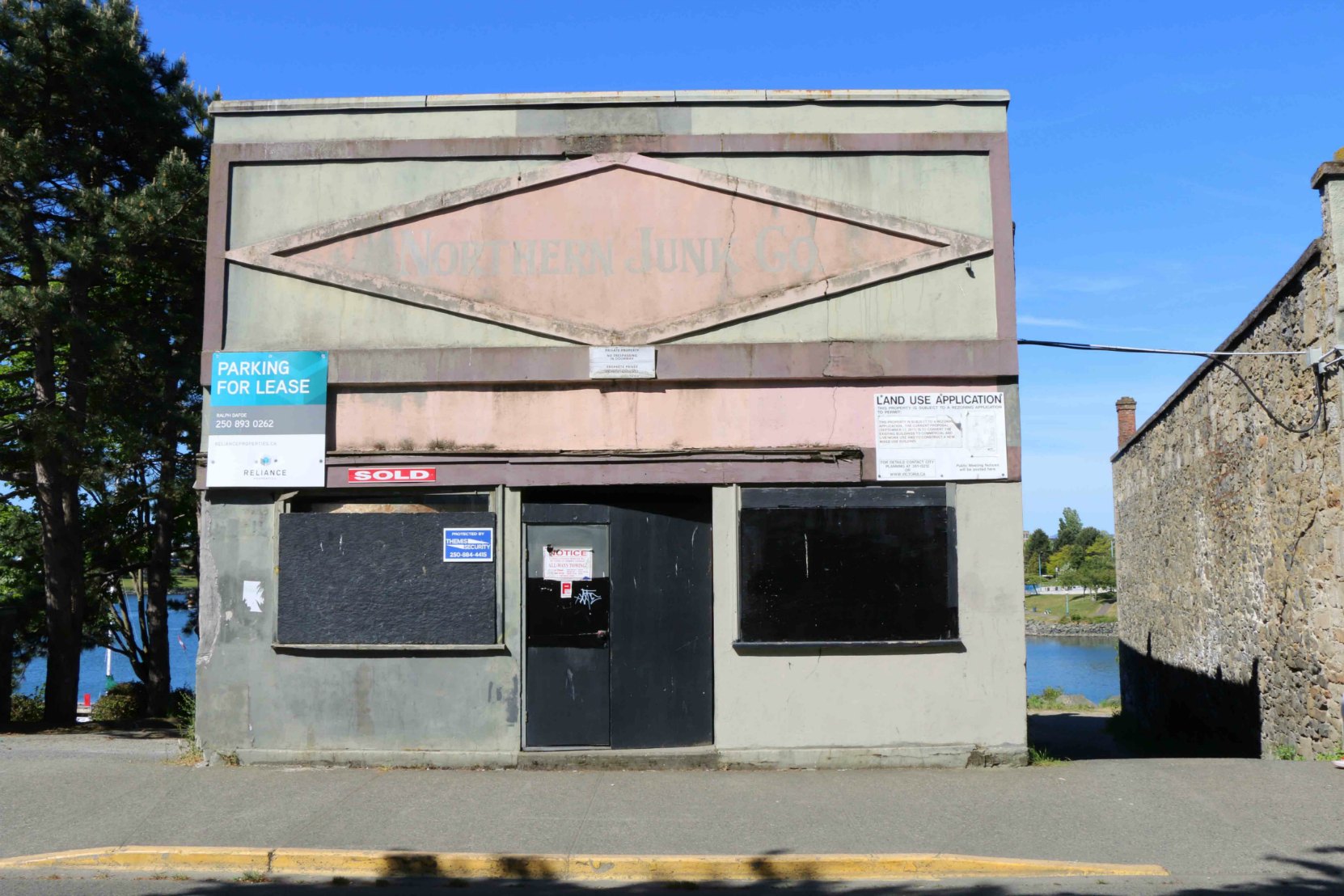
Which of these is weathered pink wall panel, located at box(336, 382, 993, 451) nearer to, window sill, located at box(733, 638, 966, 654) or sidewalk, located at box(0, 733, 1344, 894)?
window sill, located at box(733, 638, 966, 654)

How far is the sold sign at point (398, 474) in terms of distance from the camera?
1012 cm

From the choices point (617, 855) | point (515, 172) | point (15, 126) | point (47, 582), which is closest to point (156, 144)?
point (15, 126)

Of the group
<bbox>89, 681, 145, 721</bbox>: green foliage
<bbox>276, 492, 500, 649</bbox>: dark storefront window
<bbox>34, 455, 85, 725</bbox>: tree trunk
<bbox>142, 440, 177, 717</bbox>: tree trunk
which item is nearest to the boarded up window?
<bbox>276, 492, 500, 649</bbox>: dark storefront window

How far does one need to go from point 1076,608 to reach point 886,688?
369ft

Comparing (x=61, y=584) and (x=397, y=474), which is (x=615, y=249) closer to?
(x=397, y=474)

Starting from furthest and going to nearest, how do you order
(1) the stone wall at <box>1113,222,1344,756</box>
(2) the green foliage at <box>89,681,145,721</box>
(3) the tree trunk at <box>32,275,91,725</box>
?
(2) the green foliage at <box>89,681,145,721</box> < (3) the tree trunk at <box>32,275,91,725</box> < (1) the stone wall at <box>1113,222,1344,756</box>

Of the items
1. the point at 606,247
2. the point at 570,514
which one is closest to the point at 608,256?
the point at 606,247

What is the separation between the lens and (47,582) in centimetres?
1788

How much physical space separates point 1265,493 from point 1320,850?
752 cm

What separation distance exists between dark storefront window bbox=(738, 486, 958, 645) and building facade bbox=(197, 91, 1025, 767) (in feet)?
0.09

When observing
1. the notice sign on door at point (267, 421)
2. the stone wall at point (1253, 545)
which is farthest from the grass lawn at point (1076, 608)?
the notice sign on door at point (267, 421)

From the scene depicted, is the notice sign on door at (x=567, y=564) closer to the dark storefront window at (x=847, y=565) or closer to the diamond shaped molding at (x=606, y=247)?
the dark storefront window at (x=847, y=565)

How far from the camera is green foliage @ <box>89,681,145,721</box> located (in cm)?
2083

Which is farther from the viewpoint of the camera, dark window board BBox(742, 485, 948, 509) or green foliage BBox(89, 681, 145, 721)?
green foliage BBox(89, 681, 145, 721)
